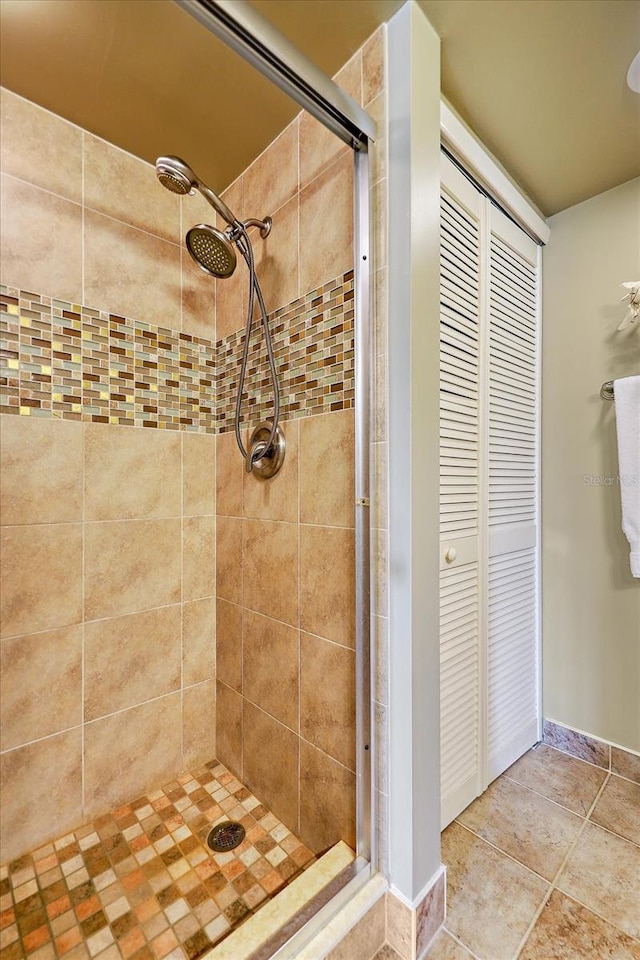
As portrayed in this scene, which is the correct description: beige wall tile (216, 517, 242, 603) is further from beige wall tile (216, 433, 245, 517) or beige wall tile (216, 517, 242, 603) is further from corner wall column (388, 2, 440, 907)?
corner wall column (388, 2, 440, 907)

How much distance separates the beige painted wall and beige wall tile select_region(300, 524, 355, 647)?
1.05m

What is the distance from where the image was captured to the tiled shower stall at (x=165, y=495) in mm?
1119

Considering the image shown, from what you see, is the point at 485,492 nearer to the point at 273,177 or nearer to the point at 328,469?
the point at 328,469

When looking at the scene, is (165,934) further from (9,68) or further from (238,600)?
(9,68)

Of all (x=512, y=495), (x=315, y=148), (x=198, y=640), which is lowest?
(x=198, y=640)

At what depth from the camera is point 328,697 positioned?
1.12m

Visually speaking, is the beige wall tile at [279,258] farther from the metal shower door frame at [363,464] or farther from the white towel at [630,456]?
the white towel at [630,456]

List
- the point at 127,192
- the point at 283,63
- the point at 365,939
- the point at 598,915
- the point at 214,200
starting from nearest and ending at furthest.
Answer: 1. the point at 283,63
2. the point at 365,939
3. the point at 598,915
4. the point at 214,200
5. the point at 127,192

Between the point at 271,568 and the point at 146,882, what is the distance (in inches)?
32.7

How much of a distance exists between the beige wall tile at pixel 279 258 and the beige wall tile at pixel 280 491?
39 centimetres

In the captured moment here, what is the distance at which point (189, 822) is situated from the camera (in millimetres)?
1283

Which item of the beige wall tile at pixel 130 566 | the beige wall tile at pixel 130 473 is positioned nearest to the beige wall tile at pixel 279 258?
the beige wall tile at pixel 130 473

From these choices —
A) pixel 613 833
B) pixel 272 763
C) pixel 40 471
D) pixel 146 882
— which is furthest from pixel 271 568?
pixel 613 833

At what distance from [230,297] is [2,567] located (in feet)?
3.60
